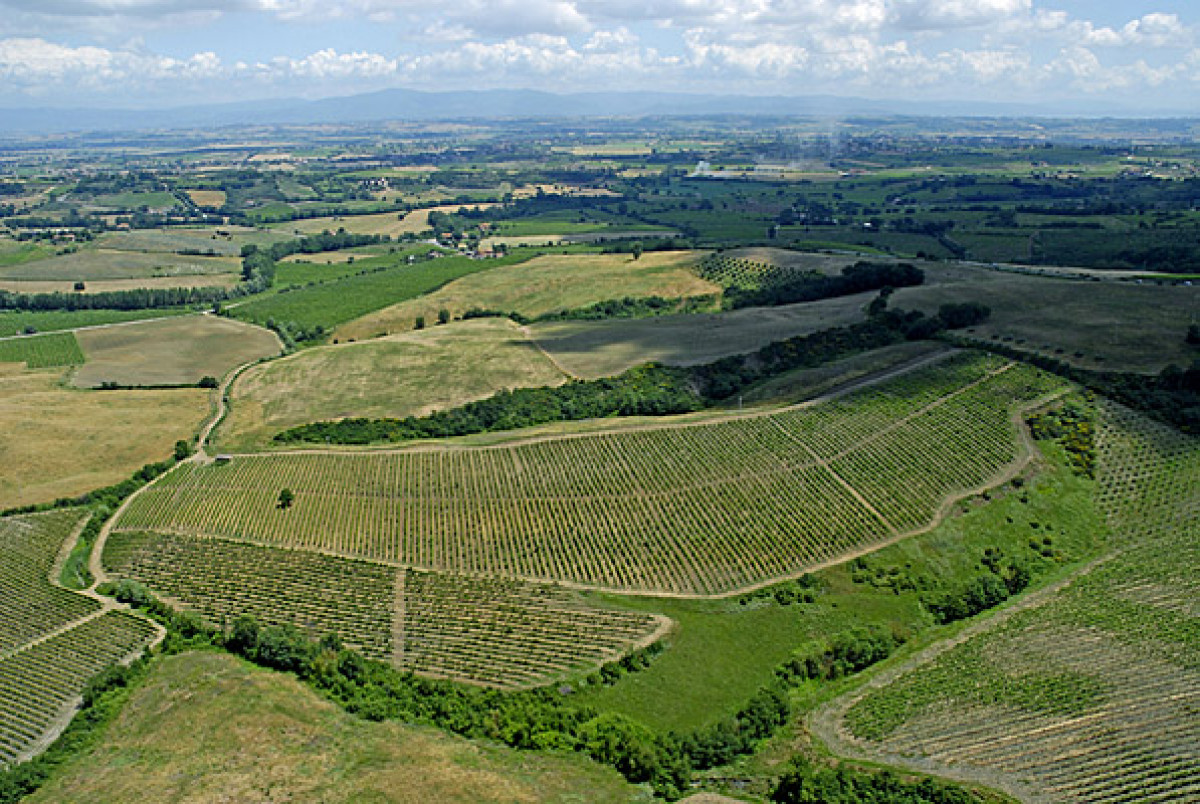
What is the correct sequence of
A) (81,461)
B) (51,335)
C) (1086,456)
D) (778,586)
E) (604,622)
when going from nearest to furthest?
(604,622)
(778,586)
(1086,456)
(81,461)
(51,335)

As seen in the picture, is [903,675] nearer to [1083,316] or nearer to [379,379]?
[1083,316]

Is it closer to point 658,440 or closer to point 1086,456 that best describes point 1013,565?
point 1086,456

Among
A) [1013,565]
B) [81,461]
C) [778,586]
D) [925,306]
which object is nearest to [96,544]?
[81,461]

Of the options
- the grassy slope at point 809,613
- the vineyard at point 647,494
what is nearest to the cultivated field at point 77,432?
the vineyard at point 647,494

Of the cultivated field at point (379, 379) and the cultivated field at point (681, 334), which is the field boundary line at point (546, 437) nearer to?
the cultivated field at point (379, 379)

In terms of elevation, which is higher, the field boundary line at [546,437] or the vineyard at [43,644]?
the field boundary line at [546,437]

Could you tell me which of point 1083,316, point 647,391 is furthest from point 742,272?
point 647,391

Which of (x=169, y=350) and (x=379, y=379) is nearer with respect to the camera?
(x=379, y=379)
